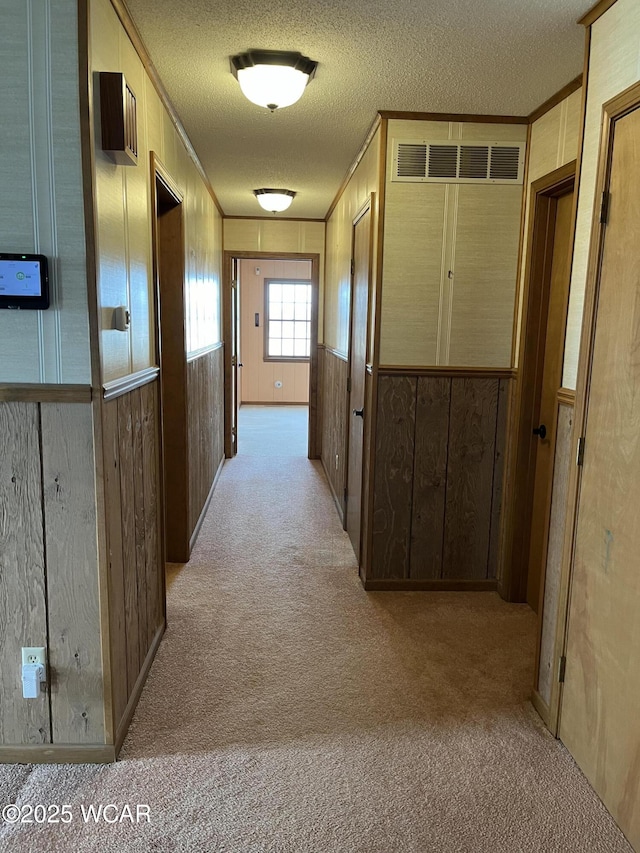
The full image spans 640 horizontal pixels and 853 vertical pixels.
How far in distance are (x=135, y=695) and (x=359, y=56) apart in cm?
258

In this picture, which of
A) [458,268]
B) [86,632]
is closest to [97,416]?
[86,632]

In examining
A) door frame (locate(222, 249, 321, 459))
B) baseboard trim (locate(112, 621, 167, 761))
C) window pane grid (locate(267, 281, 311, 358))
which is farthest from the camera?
window pane grid (locate(267, 281, 311, 358))

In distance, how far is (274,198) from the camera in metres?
4.77

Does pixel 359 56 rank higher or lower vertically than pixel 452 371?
higher

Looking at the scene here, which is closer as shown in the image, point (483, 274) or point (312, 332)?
point (483, 274)

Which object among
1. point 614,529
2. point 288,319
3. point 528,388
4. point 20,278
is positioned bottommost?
point 614,529

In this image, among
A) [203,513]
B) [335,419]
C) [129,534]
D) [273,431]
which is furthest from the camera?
[273,431]

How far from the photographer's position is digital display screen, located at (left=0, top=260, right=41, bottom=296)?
1.70 meters

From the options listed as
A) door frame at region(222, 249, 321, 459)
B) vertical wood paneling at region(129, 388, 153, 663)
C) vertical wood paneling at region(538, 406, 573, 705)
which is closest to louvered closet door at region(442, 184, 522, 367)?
vertical wood paneling at region(538, 406, 573, 705)

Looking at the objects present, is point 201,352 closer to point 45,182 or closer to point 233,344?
point 233,344

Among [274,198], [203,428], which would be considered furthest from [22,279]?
[274,198]

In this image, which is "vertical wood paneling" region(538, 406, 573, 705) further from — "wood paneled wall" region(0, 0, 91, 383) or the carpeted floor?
"wood paneled wall" region(0, 0, 91, 383)

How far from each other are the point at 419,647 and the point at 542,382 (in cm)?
144

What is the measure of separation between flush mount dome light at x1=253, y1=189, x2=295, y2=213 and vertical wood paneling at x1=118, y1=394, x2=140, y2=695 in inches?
122
